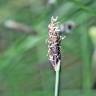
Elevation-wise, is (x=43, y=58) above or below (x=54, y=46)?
above

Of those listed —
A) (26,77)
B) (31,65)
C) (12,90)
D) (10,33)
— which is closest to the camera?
(12,90)

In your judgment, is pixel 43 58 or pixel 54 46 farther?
pixel 43 58

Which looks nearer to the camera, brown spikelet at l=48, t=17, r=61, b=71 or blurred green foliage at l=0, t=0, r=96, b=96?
brown spikelet at l=48, t=17, r=61, b=71

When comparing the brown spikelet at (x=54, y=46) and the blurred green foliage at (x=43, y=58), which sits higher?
the blurred green foliage at (x=43, y=58)

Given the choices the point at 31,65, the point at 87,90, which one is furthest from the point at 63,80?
the point at 87,90

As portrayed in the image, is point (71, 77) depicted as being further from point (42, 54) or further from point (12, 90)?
point (12, 90)

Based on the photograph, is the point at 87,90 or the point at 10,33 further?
the point at 10,33

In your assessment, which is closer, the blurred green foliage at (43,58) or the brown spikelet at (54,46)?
the brown spikelet at (54,46)

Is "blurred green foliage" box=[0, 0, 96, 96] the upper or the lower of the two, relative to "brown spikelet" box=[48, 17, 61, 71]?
upper
